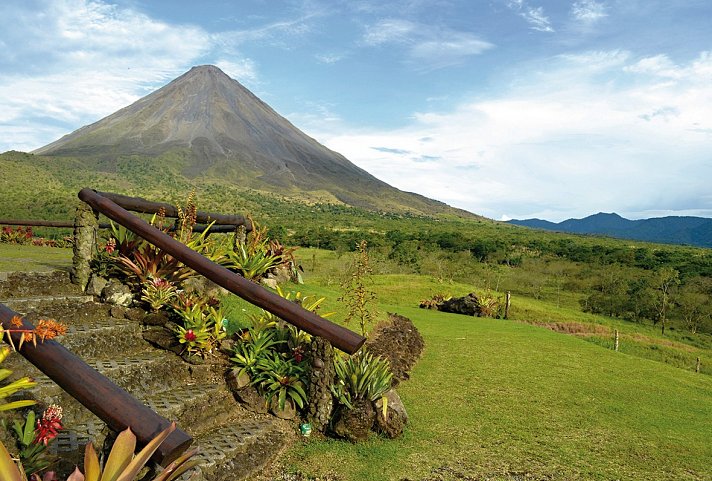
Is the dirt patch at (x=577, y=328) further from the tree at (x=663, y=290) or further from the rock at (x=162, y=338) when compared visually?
the rock at (x=162, y=338)

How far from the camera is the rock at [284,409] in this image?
4.87 metres

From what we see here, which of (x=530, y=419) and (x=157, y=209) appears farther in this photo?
(x=157, y=209)

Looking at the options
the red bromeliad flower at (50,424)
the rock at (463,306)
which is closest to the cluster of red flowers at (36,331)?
the red bromeliad flower at (50,424)

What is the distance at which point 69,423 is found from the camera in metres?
3.70

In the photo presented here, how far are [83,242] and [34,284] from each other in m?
0.69

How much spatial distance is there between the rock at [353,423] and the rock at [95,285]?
3.14m

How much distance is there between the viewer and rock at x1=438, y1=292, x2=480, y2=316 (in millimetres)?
18822

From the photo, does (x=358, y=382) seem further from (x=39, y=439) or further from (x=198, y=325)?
(x=39, y=439)

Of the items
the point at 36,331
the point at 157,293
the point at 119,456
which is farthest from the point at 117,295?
the point at 119,456

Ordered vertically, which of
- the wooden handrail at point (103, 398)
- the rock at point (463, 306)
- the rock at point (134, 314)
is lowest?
the rock at point (463, 306)

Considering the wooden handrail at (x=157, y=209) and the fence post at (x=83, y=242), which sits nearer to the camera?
the fence post at (x=83, y=242)

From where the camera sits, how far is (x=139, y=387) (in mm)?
4391

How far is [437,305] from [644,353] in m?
13.1

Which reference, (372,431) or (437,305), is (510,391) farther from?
(437,305)
